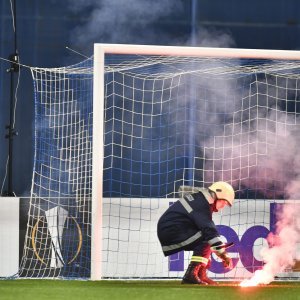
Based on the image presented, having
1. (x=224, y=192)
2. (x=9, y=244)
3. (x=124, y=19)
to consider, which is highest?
(x=124, y=19)

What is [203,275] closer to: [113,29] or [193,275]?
[193,275]

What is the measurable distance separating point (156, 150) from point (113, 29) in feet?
5.26

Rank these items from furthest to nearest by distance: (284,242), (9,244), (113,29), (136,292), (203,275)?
(113,29), (284,242), (9,244), (203,275), (136,292)

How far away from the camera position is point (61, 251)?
9.41 m

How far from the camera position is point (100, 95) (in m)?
8.22

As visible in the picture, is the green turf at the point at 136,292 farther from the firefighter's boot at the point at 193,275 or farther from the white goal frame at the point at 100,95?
the white goal frame at the point at 100,95

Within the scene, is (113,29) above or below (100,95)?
above

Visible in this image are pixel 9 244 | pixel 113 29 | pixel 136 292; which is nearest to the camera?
pixel 136 292

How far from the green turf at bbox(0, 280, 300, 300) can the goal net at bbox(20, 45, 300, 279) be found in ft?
6.65

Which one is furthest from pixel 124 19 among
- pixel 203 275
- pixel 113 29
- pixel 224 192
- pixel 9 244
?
pixel 203 275

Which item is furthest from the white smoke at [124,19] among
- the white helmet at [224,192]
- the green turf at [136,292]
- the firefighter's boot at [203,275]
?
the green turf at [136,292]

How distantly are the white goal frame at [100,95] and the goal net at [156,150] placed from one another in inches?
41.0

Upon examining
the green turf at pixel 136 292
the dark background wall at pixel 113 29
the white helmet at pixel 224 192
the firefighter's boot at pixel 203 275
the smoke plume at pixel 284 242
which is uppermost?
the dark background wall at pixel 113 29

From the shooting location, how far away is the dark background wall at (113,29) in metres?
10.8
